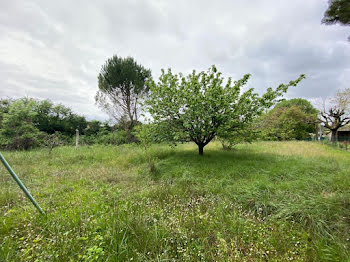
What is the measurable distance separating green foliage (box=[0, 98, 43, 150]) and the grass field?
6298mm

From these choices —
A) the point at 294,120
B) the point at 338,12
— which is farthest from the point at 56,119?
the point at 294,120

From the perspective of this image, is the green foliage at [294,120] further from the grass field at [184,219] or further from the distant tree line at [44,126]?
the distant tree line at [44,126]

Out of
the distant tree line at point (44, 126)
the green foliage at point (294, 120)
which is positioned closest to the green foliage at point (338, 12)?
the distant tree line at point (44, 126)

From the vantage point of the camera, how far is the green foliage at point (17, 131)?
7.70m

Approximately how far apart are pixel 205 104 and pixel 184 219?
356cm

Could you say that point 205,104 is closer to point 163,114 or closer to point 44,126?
point 163,114

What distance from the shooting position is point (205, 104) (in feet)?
14.6

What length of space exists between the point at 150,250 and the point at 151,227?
0.84 ft

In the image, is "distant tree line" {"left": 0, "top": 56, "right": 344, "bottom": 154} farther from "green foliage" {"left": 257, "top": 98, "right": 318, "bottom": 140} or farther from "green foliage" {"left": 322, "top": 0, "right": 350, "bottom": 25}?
"green foliage" {"left": 322, "top": 0, "right": 350, "bottom": 25}

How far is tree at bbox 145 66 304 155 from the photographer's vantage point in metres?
4.31

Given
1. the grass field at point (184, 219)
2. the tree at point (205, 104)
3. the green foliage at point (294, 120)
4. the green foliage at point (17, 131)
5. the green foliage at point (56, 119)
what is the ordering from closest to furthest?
the grass field at point (184, 219)
the tree at point (205, 104)
the green foliage at point (17, 131)
the green foliage at point (56, 119)
the green foliage at point (294, 120)

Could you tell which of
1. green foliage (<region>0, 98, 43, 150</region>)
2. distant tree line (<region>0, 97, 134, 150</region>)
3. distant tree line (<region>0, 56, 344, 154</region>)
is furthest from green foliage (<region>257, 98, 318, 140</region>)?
green foliage (<region>0, 98, 43, 150</region>)

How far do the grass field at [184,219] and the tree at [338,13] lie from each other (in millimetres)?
3477

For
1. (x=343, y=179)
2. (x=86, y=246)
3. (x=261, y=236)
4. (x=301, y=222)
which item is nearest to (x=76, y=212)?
(x=86, y=246)
